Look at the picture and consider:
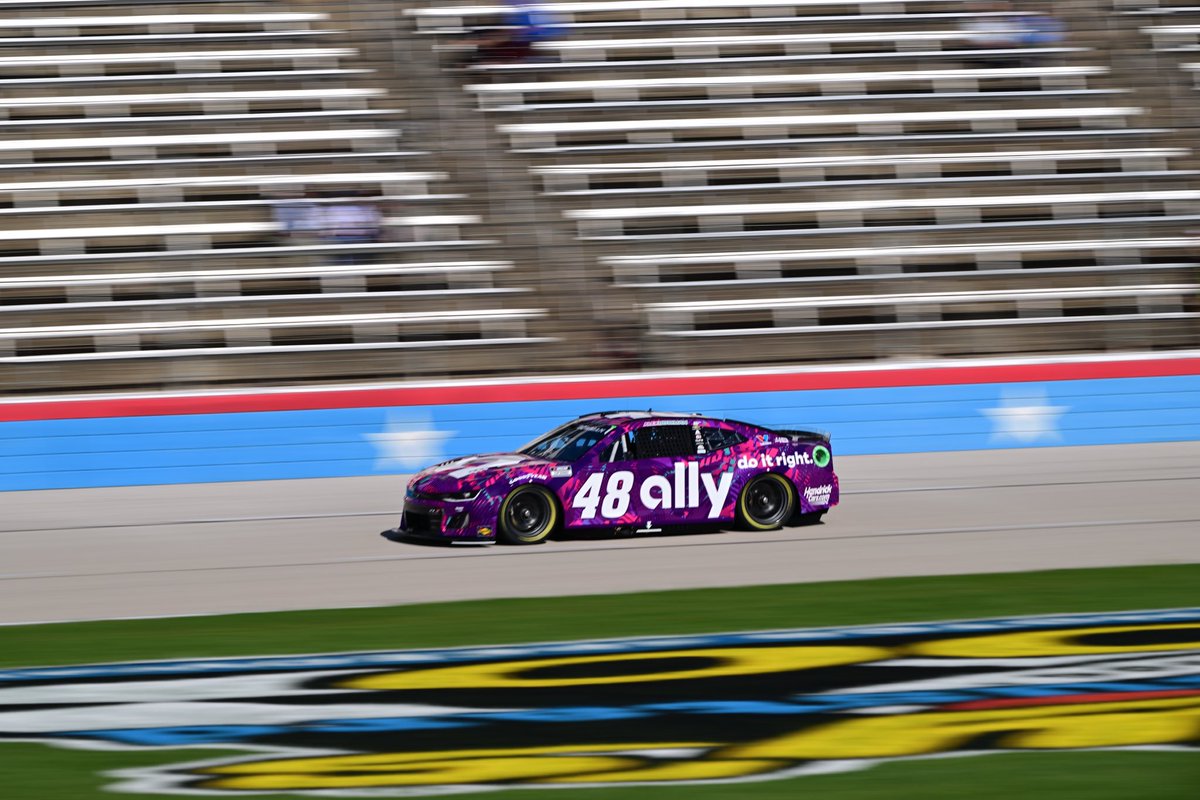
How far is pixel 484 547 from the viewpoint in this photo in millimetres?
12570

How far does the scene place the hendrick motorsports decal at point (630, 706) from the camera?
6266 mm

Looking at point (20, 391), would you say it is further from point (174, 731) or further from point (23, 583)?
point (174, 731)

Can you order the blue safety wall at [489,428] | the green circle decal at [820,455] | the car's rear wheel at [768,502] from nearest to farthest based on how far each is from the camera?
the car's rear wheel at [768,502] → the green circle decal at [820,455] → the blue safety wall at [489,428]

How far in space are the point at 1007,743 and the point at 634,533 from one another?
22.2 ft

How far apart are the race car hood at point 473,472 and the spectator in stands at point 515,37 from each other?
538 inches

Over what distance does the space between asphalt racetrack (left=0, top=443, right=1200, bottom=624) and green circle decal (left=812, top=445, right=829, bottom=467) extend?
0.54 metres

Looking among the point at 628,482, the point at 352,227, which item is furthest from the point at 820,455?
the point at 352,227

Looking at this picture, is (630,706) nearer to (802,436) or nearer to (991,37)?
(802,436)

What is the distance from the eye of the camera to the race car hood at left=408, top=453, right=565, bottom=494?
12281mm

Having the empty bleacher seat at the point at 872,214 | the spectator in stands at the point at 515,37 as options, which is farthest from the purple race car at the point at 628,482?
the spectator in stands at the point at 515,37

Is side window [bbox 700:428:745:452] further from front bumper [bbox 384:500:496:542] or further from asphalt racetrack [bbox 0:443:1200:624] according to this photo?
Result: front bumper [bbox 384:500:496:542]

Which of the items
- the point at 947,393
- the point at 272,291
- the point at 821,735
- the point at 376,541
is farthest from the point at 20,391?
the point at 821,735

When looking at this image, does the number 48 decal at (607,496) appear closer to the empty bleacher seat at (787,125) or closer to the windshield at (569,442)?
the windshield at (569,442)

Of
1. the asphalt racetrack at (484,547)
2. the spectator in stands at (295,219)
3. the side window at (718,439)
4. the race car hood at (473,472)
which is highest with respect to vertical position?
the spectator in stands at (295,219)
